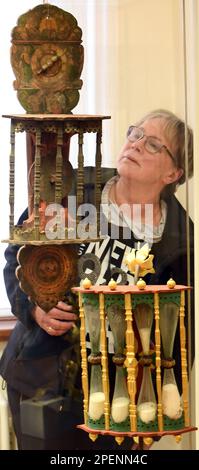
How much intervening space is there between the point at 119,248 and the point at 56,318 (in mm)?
247

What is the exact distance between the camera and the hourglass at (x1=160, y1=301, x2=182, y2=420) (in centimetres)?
184

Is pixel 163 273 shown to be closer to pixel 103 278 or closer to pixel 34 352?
Result: pixel 103 278

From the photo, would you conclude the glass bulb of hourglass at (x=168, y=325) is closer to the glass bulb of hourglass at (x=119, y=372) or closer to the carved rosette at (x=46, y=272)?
the glass bulb of hourglass at (x=119, y=372)

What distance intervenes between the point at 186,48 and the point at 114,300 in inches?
30.2

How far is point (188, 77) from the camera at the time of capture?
7.19 ft

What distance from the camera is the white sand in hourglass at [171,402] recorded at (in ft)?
6.04

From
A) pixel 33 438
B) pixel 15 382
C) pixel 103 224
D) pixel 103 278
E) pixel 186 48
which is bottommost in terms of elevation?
pixel 33 438

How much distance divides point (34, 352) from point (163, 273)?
0.39 metres

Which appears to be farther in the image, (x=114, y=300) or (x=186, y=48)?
(x=186, y=48)

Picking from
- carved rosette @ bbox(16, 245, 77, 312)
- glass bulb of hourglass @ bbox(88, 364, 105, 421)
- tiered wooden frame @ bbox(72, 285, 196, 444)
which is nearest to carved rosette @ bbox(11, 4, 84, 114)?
carved rosette @ bbox(16, 245, 77, 312)

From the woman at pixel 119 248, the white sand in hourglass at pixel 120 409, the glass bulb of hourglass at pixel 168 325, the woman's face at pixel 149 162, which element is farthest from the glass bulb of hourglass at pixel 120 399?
the woman's face at pixel 149 162

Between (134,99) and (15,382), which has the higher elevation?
(134,99)

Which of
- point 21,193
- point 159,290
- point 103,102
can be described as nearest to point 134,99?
point 103,102

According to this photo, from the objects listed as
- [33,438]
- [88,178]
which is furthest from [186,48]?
[33,438]
